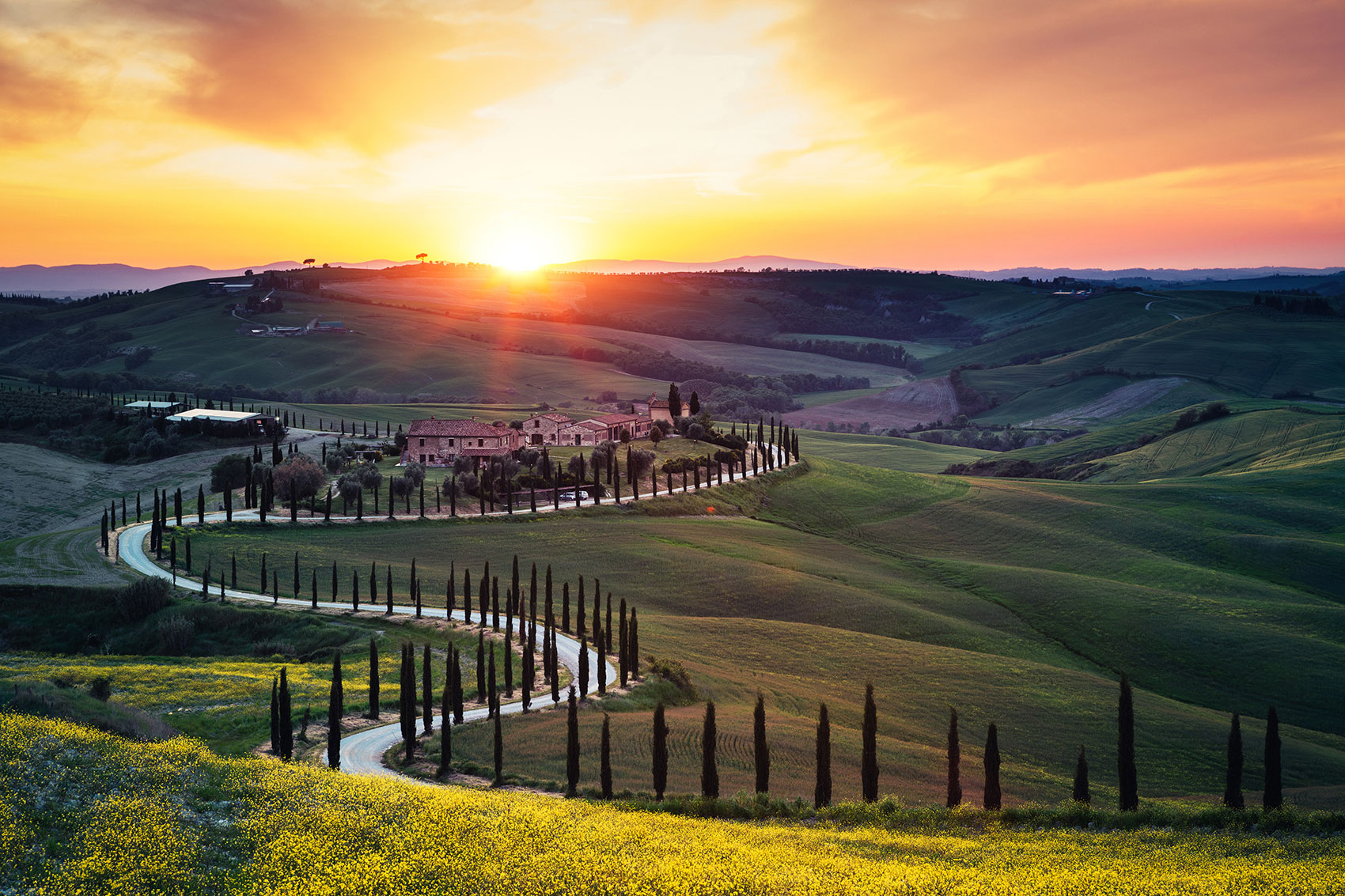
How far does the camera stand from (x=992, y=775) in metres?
37.6

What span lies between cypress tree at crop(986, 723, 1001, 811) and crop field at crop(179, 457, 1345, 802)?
5123mm

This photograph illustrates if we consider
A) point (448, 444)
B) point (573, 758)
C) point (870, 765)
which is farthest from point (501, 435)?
point (870, 765)

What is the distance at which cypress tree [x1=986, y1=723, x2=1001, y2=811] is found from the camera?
37250 mm

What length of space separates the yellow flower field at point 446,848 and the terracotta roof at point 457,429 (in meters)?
109

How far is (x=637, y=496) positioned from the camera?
119 m

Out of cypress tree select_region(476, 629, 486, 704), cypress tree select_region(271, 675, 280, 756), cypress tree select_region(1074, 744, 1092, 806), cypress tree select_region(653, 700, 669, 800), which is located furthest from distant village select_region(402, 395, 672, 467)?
cypress tree select_region(1074, 744, 1092, 806)

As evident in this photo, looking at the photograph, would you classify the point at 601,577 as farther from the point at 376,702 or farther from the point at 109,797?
the point at 109,797

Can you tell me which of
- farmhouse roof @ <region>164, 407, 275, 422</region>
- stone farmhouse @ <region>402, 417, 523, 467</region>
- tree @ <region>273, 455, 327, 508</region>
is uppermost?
farmhouse roof @ <region>164, 407, 275, 422</region>

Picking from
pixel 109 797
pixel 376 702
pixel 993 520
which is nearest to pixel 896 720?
pixel 376 702

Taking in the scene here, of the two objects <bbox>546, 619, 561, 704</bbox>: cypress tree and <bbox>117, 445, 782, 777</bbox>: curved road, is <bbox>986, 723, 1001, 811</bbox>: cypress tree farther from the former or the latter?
<bbox>546, 619, 561, 704</bbox>: cypress tree

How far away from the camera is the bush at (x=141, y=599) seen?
69.4 metres

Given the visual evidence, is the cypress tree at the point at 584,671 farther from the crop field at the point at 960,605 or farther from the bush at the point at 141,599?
the bush at the point at 141,599

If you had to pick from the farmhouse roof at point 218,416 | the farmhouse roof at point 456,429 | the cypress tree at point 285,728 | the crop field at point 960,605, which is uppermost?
the farmhouse roof at point 218,416

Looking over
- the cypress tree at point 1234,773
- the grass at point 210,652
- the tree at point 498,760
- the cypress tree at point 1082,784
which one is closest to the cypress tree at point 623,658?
the grass at point 210,652
